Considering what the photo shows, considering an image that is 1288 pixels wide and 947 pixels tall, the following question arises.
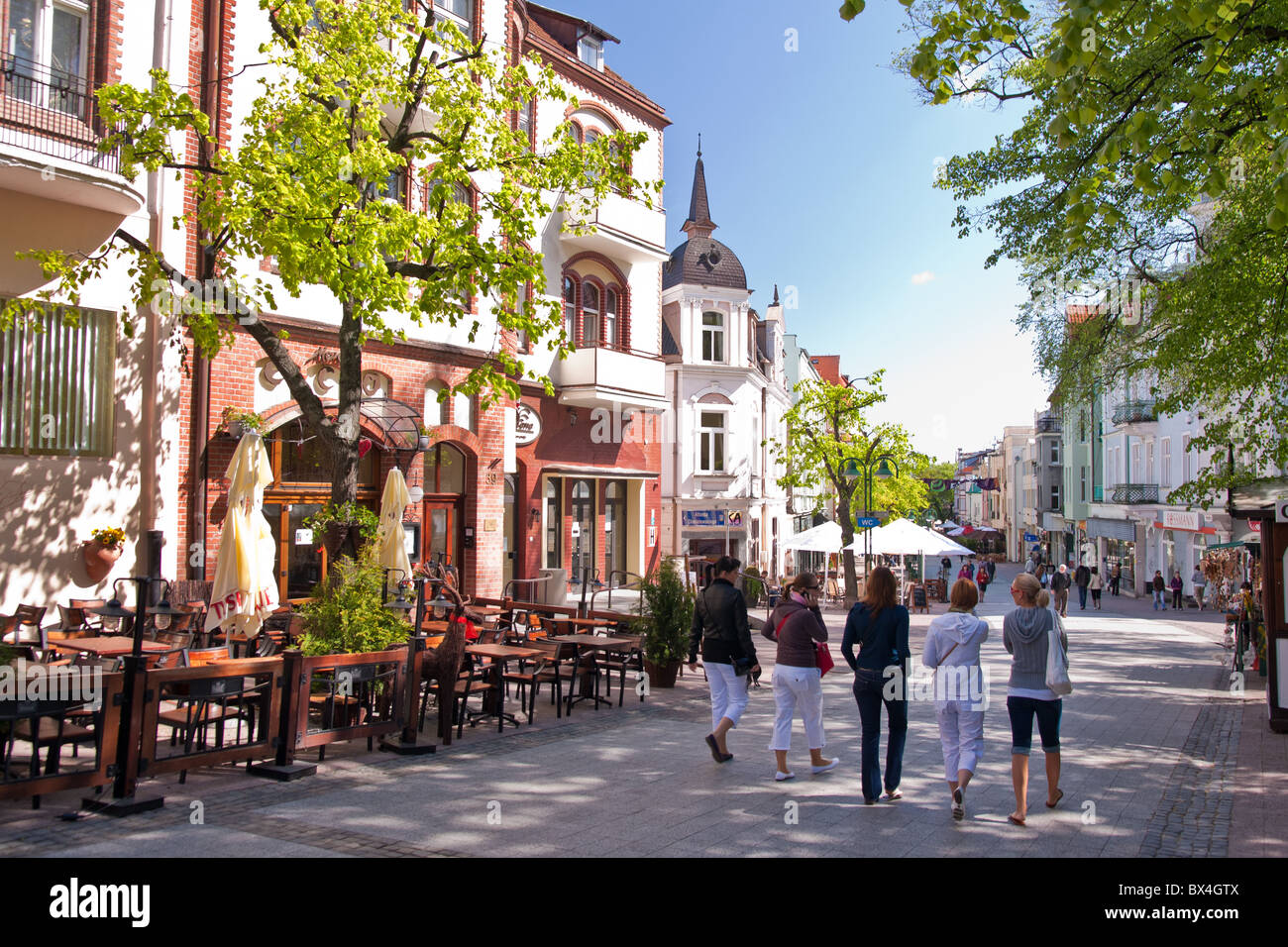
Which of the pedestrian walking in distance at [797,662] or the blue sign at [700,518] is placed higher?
the blue sign at [700,518]

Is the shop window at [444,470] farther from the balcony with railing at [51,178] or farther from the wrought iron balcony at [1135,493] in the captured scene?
the wrought iron balcony at [1135,493]

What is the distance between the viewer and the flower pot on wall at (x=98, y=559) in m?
11.9

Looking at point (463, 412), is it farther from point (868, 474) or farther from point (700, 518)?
point (700, 518)

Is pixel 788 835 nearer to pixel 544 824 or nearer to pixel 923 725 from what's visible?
pixel 544 824

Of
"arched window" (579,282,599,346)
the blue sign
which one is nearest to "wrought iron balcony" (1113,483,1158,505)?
the blue sign

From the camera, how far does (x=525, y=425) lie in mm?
20422

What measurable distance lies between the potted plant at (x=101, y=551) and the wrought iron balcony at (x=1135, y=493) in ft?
137

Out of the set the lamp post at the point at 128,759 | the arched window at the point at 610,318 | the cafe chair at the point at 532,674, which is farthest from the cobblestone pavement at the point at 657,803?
the arched window at the point at 610,318

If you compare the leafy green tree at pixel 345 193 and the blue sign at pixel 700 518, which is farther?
the blue sign at pixel 700 518

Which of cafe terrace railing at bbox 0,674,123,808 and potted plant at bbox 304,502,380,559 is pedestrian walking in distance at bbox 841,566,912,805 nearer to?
cafe terrace railing at bbox 0,674,123,808

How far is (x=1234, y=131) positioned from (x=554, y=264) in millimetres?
13623


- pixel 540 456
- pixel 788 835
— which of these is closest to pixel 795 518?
pixel 540 456

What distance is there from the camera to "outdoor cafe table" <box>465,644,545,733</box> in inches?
379

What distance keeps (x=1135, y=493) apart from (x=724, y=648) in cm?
4223
